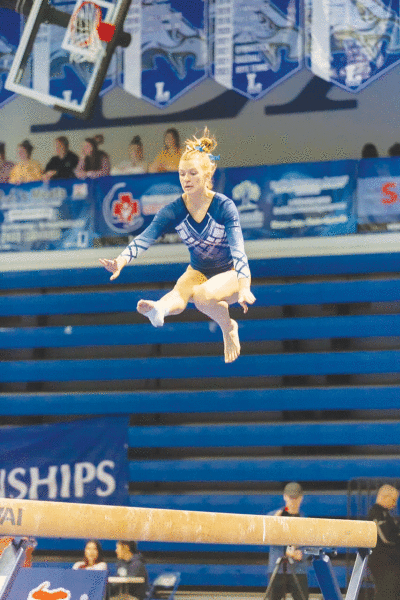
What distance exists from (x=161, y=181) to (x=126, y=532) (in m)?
5.54

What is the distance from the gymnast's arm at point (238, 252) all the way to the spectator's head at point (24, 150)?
5.04m

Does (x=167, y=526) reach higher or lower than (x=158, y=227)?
lower

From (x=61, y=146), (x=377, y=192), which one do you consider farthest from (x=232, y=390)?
(x=61, y=146)

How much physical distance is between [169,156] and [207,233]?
4.16m

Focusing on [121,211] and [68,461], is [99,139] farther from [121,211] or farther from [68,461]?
[68,461]

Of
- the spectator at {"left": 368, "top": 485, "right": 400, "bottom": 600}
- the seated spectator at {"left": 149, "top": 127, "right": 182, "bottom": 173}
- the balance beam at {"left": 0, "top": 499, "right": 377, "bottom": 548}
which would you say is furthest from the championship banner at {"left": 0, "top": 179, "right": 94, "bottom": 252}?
the balance beam at {"left": 0, "top": 499, "right": 377, "bottom": 548}

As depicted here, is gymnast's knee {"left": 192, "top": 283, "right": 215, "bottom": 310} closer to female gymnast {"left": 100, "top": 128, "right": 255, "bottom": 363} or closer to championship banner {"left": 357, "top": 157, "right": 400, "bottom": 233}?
female gymnast {"left": 100, "top": 128, "right": 255, "bottom": 363}

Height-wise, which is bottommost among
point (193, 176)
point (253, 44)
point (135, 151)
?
point (193, 176)

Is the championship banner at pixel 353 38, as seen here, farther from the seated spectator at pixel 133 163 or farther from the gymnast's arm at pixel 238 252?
the gymnast's arm at pixel 238 252

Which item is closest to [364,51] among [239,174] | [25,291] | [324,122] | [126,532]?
[324,122]

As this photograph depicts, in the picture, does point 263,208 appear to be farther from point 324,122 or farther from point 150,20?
point 150,20

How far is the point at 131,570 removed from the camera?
6.80 meters

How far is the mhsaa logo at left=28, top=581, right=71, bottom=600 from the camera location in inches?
203

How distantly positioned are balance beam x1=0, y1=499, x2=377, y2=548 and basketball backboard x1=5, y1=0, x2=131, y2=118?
4.75 metres
